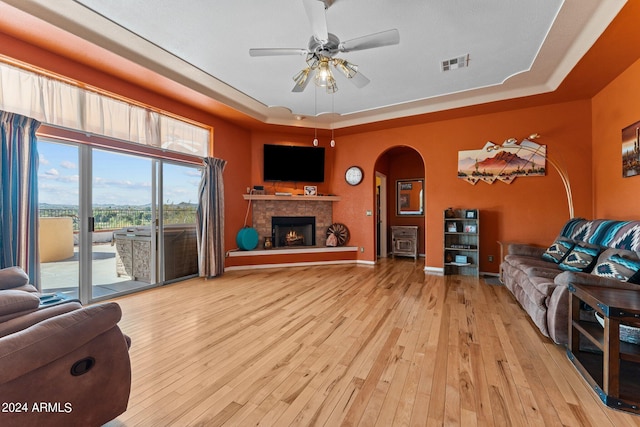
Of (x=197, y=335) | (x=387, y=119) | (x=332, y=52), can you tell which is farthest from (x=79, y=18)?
(x=387, y=119)

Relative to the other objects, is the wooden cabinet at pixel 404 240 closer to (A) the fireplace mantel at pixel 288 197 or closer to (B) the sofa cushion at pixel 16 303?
(A) the fireplace mantel at pixel 288 197

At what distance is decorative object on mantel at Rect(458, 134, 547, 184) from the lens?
4.49 meters

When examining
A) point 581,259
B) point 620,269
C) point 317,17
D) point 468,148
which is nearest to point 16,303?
point 317,17

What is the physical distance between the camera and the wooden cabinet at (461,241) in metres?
4.80

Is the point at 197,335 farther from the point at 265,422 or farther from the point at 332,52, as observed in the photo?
the point at 332,52

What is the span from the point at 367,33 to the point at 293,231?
4.39 m

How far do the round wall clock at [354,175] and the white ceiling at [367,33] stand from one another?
1.96m

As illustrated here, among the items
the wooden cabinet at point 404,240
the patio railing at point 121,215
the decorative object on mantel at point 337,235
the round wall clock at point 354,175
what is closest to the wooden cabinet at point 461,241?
the wooden cabinet at point 404,240

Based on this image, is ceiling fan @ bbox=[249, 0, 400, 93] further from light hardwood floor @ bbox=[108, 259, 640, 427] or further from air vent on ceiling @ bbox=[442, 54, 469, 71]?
light hardwood floor @ bbox=[108, 259, 640, 427]

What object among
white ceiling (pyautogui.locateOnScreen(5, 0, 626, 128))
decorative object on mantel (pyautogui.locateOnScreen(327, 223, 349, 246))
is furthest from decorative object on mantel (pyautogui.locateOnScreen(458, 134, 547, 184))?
decorative object on mantel (pyautogui.locateOnScreen(327, 223, 349, 246))

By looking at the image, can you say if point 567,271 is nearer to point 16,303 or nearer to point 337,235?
point 16,303

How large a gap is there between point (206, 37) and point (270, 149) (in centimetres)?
306

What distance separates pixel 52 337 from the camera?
1185 millimetres

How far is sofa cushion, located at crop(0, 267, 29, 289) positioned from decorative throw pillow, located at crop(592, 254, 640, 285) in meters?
4.75
